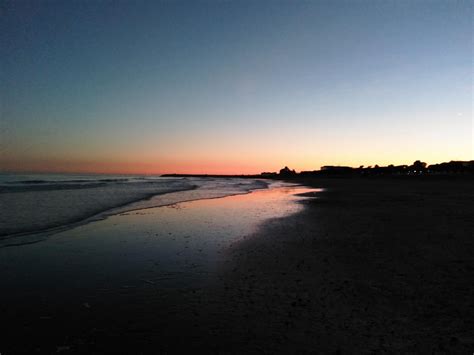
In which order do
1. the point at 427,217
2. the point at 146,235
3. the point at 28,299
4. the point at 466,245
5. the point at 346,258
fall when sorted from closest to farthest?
the point at 28,299 < the point at 346,258 < the point at 466,245 < the point at 146,235 < the point at 427,217

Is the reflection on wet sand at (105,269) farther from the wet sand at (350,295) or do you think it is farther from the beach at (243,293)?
the wet sand at (350,295)

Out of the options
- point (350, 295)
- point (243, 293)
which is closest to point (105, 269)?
point (243, 293)

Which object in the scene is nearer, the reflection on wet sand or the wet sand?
the wet sand

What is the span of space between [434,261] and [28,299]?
36.8 feet

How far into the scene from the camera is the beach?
540 centimetres

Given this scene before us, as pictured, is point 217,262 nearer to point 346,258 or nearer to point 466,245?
point 346,258

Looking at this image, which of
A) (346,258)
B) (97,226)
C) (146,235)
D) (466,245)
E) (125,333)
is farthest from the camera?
(97,226)

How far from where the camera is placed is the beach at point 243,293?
5.40 metres

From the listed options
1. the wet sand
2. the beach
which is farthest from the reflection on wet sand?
the wet sand

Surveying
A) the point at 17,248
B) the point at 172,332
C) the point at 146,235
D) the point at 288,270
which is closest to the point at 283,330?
the point at 172,332

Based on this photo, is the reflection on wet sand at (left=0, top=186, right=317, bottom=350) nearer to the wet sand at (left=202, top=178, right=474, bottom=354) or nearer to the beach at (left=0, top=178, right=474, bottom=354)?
the beach at (left=0, top=178, right=474, bottom=354)

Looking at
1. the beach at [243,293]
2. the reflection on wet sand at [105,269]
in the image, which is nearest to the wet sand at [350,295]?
the beach at [243,293]

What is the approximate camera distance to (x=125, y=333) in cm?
569

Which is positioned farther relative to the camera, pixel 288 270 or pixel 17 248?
pixel 17 248
